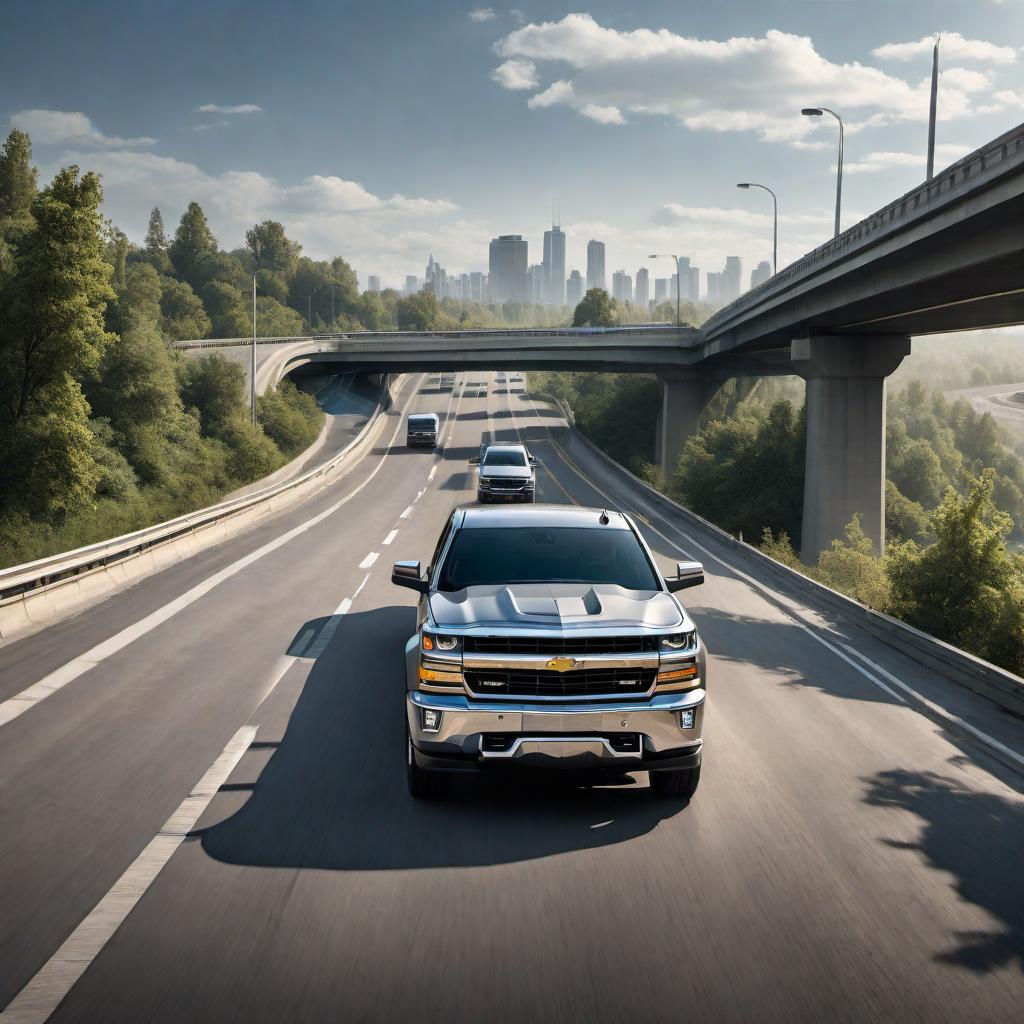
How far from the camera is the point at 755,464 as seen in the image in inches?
2162

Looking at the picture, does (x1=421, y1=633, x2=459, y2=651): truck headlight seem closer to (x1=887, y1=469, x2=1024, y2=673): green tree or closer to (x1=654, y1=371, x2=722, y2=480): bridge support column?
(x1=887, y1=469, x2=1024, y2=673): green tree

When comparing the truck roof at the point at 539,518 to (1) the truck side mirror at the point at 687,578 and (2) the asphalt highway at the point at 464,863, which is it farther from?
(2) the asphalt highway at the point at 464,863

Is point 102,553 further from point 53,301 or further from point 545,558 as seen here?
point 53,301

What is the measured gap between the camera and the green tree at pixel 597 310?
13538 cm

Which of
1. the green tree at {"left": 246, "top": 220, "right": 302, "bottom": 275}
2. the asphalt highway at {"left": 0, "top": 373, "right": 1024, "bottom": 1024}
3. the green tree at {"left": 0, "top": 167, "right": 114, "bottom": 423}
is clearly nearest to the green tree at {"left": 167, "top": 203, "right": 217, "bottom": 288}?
the green tree at {"left": 246, "top": 220, "right": 302, "bottom": 275}

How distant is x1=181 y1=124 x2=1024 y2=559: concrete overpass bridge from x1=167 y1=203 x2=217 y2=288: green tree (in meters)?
96.0

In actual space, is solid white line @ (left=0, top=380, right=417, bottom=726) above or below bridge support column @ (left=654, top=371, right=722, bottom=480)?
below

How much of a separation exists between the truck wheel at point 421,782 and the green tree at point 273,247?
631 feet

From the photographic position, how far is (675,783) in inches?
258

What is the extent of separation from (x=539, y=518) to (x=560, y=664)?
2342mm

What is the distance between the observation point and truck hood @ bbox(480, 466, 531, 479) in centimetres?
3222

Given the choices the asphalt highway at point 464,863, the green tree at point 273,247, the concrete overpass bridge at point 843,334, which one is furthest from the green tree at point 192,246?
the asphalt highway at point 464,863

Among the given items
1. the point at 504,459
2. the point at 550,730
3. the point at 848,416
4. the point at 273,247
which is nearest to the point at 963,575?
the point at 550,730

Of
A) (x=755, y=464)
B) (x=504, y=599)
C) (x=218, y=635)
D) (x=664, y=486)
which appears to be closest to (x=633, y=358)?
(x=664, y=486)
